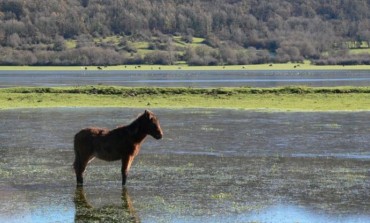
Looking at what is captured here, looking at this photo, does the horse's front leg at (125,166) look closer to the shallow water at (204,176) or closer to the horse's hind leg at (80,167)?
the shallow water at (204,176)

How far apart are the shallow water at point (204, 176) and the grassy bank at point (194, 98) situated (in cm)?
1060

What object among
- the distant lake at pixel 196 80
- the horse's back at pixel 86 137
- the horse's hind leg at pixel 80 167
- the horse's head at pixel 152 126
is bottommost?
the distant lake at pixel 196 80

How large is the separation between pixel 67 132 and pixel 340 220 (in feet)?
54.2

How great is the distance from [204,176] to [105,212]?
4.50 m

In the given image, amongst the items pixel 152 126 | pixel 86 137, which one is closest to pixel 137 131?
pixel 152 126

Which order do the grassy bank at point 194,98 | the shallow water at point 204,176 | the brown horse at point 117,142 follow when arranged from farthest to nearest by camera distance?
1. the grassy bank at point 194,98
2. the brown horse at point 117,142
3. the shallow water at point 204,176

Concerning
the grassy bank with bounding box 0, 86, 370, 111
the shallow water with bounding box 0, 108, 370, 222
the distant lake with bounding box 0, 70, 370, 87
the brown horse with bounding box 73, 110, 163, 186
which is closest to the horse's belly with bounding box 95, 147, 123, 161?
the brown horse with bounding box 73, 110, 163, 186

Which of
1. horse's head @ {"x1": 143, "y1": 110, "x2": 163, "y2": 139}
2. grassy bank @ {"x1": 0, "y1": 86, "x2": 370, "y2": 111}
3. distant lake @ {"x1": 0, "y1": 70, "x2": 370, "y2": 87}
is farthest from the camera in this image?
distant lake @ {"x1": 0, "y1": 70, "x2": 370, "y2": 87}

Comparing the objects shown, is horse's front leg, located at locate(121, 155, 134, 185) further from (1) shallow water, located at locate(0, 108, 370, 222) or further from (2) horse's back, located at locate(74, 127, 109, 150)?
(2) horse's back, located at locate(74, 127, 109, 150)

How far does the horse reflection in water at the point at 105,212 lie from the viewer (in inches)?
541

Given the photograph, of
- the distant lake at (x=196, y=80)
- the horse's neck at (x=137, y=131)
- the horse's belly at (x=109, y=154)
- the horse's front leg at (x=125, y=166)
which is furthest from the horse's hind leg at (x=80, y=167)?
the distant lake at (x=196, y=80)

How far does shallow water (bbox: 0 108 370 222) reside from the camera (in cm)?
1430

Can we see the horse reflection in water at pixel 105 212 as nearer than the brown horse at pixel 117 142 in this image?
Yes

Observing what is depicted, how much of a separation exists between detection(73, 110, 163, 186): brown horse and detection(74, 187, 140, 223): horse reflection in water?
4.98ft
